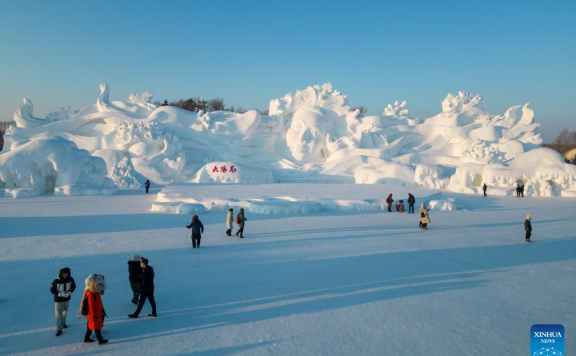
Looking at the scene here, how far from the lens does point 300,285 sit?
543 centimetres

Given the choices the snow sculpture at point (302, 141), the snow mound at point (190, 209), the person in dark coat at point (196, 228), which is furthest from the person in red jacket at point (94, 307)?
the snow sculpture at point (302, 141)

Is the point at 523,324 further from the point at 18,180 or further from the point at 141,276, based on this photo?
the point at 18,180

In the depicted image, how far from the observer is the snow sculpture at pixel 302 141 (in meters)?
20.0

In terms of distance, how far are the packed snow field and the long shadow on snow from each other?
25mm

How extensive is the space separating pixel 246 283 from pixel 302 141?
72.6ft

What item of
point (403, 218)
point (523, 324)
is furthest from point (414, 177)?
point (523, 324)

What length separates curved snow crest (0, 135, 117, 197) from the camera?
15016 millimetres

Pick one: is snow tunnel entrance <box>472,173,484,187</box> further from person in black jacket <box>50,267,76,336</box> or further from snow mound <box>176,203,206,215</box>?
person in black jacket <box>50,267,76,336</box>

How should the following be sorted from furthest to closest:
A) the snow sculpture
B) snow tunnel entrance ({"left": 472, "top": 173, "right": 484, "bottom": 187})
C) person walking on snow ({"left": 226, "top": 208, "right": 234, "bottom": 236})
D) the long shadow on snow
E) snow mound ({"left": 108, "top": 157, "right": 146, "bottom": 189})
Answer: the snow sculpture → snow mound ({"left": 108, "top": 157, "right": 146, "bottom": 189}) → snow tunnel entrance ({"left": 472, "top": 173, "right": 484, "bottom": 187}) → person walking on snow ({"left": 226, "top": 208, "right": 234, "bottom": 236}) → the long shadow on snow

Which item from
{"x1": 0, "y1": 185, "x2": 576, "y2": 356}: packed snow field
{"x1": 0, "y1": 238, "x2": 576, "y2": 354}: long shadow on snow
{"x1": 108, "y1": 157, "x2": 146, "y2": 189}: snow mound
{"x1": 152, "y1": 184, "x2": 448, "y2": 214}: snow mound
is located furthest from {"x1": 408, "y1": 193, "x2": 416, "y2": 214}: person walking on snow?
{"x1": 108, "y1": 157, "x2": 146, "y2": 189}: snow mound

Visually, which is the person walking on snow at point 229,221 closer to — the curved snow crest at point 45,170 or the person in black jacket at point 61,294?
the person in black jacket at point 61,294

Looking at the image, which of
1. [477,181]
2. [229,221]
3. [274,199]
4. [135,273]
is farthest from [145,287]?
[477,181]

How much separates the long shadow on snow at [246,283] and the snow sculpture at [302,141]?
12586 mm

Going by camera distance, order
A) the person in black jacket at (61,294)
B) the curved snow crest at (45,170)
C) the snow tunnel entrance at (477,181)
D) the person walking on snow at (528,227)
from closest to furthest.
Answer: the person in black jacket at (61,294), the person walking on snow at (528,227), the curved snow crest at (45,170), the snow tunnel entrance at (477,181)
